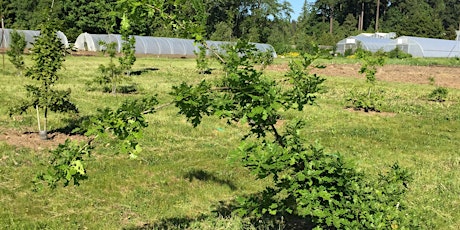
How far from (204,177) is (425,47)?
46.2 metres

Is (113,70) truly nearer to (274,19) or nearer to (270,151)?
(270,151)

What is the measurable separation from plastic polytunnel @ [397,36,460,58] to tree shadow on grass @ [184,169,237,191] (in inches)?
1780

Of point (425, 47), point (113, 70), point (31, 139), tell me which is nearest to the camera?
point (31, 139)

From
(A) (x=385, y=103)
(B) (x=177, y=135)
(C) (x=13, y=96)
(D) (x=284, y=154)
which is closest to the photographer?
(D) (x=284, y=154)

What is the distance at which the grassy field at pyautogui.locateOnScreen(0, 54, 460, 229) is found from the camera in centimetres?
465

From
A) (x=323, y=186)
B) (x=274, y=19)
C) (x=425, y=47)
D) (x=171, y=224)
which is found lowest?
(x=171, y=224)

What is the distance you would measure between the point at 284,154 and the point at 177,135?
18.5 feet

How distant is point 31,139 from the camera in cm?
754

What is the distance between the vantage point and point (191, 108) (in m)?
3.26

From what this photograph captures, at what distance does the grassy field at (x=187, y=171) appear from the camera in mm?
4652

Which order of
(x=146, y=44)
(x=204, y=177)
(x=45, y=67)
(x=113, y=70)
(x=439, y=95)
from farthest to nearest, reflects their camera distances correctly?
1. (x=146, y=44)
2. (x=439, y=95)
3. (x=113, y=70)
4. (x=45, y=67)
5. (x=204, y=177)

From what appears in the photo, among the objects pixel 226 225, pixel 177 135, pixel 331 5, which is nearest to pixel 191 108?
pixel 226 225

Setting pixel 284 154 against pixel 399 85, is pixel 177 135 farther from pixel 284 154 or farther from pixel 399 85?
pixel 399 85

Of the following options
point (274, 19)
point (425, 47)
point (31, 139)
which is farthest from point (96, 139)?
point (274, 19)
